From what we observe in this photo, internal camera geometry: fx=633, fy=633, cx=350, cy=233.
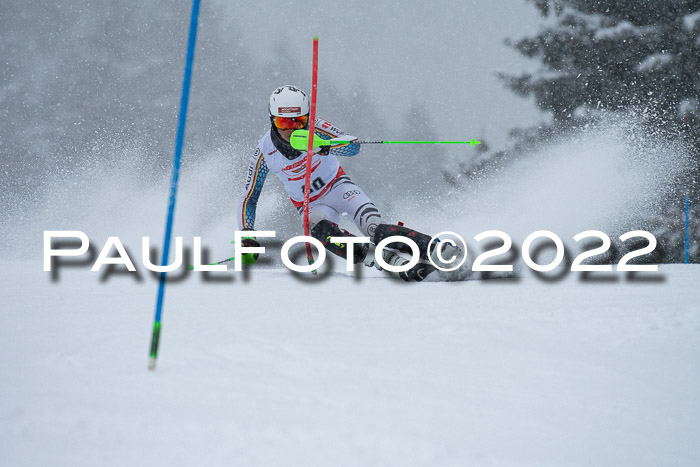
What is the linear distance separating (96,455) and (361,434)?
72 cm

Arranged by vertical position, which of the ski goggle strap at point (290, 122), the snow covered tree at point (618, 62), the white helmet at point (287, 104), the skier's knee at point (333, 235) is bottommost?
the skier's knee at point (333, 235)

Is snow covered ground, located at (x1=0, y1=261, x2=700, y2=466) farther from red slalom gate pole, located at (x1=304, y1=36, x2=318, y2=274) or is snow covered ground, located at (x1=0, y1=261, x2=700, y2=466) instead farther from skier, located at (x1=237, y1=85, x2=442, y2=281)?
red slalom gate pole, located at (x1=304, y1=36, x2=318, y2=274)

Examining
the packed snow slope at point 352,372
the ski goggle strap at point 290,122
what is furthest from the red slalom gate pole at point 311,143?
the packed snow slope at point 352,372

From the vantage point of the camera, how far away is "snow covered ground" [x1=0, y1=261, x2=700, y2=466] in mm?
1737

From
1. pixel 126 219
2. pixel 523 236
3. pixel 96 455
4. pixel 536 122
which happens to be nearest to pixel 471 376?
pixel 96 455

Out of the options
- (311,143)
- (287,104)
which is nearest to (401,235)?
(311,143)

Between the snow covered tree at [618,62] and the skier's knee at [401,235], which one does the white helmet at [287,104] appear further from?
the snow covered tree at [618,62]

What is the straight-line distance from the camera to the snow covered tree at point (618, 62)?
1050 centimetres

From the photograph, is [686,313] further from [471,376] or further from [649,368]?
[471,376]

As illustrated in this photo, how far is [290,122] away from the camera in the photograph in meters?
5.08

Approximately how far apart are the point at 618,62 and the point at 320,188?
26.0 feet

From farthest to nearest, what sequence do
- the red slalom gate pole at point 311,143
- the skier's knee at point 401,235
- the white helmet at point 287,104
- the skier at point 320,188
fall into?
the white helmet at point 287,104 → the skier at point 320,188 → the skier's knee at point 401,235 → the red slalom gate pole at point 311,143

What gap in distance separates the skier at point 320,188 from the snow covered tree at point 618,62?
23.8 ft

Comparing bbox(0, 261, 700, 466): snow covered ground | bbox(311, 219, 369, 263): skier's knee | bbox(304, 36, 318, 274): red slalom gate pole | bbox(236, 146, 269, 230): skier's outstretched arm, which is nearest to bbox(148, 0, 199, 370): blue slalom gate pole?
bbox(0, 261, 700, 466): snow covered ground
